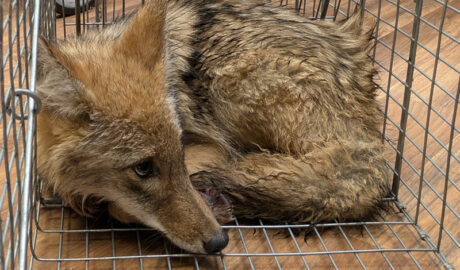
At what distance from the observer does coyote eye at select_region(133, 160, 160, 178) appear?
1708 millimetres

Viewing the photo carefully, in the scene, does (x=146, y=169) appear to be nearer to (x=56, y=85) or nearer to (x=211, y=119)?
(x=56, y=85)

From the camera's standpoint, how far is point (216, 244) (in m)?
1.73

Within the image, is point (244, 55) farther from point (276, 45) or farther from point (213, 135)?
point (213, 135)

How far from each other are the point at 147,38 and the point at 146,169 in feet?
1.25

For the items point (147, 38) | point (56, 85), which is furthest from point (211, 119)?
point (56, 85)

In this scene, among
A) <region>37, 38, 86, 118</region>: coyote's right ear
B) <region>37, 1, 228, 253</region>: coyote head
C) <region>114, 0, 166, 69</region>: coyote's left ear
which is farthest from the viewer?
<region>114, 0, 166, 69</region>: coyote's left ear

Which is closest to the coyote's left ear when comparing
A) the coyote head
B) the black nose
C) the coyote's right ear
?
the coyote head

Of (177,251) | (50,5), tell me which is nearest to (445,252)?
(177,251)

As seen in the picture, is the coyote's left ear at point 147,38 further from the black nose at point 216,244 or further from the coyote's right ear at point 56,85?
the black nose at point 216,244

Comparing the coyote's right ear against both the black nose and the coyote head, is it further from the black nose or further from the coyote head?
the black nose

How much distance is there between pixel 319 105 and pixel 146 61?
63 centimetres

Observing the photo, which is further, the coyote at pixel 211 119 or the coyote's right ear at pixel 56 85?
the coyote at pixel 211 119

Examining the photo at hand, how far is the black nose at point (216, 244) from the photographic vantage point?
68.2 inches

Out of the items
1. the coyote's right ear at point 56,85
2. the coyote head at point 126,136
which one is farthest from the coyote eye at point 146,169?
the coyote's right ear at point 56,85
